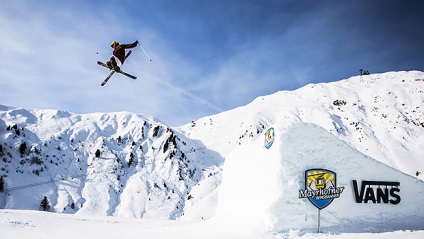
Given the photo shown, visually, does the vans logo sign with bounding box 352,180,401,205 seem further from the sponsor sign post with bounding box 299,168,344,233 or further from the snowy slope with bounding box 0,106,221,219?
the snowy slope with bounding box 0,106,221,219

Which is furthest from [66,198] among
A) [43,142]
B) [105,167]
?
[43,142]

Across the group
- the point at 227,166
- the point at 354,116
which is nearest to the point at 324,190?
the point at 227,166

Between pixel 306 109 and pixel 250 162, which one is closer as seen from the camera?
pixel 250 162

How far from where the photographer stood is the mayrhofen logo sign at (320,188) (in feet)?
38.7

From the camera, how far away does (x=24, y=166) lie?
7775 centimetres

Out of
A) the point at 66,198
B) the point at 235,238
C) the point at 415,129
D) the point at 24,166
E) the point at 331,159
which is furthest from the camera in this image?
the point at 24,166

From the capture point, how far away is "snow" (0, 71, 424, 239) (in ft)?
39.7

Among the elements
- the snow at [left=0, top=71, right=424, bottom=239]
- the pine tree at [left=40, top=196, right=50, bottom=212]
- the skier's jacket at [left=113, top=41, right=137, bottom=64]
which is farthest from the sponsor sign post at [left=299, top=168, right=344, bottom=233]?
the pine tree at [left=40, top=196, right=50, bottom=212]

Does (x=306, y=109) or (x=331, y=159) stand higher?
(x=306, y=109)

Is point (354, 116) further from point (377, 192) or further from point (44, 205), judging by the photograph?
point (44, 205)

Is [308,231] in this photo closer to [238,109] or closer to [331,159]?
[331,159]

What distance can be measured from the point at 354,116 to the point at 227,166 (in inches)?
2744

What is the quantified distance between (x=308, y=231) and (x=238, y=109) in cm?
9572

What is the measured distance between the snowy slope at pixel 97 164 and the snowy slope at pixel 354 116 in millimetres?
13328
